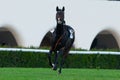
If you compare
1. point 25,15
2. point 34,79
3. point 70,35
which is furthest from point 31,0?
point 34,79

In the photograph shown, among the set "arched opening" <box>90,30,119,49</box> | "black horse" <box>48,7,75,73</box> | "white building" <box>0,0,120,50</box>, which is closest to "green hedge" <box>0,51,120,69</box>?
"white building" <box>0,0,120,50</box>

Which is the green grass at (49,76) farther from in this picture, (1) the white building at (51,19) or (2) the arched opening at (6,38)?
(2) the arched opening at (6,38)

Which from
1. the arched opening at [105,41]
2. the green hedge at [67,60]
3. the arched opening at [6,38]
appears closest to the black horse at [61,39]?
the green hedge at [67,60]

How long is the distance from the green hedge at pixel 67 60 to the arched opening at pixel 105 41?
29.9 feet

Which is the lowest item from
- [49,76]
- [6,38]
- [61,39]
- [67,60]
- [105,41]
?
[105,41]

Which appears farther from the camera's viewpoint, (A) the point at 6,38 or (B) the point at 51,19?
(A) the point at 6,38

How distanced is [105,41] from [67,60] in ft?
37.4

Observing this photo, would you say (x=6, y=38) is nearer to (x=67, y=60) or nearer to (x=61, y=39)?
(x=67, y=60)

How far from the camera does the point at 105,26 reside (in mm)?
29938

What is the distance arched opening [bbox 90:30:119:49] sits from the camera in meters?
32.5

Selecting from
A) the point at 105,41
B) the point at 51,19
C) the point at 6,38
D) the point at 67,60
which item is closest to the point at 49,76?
the point at 67,60

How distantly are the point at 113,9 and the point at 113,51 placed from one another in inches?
241

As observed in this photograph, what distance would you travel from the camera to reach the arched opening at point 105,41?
107ft

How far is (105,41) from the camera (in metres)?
33.1
